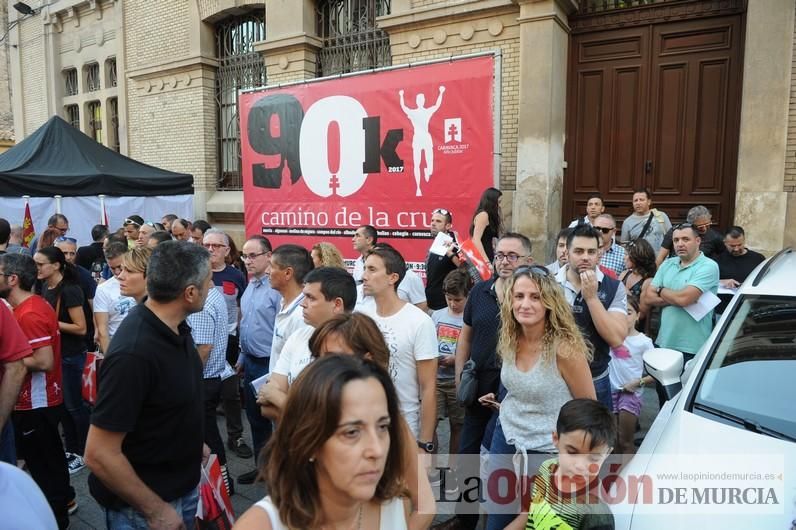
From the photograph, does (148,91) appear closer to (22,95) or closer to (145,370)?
(22,95)

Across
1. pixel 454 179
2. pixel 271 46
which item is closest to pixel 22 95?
pixel 271 46

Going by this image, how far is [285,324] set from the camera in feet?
11.8

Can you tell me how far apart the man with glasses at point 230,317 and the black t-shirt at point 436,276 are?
6.00ft

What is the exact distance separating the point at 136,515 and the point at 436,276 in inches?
151

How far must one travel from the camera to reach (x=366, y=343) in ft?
7.64

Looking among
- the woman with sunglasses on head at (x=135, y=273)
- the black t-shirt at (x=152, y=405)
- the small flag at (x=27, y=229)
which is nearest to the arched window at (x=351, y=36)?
the small flag at (x=27, y=229)

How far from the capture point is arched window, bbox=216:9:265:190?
12.9 metres

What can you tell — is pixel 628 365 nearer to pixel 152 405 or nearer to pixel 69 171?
pixel 152 405

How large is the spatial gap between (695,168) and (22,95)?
65.3 ft

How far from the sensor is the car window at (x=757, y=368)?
97.4 inches

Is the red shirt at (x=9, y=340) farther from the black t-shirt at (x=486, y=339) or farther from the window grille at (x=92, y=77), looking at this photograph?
the window grille at (x=92, y=77)

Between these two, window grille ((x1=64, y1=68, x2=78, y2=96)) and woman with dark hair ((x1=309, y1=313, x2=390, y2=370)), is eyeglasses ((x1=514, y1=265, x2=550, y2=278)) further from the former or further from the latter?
window grille ((x1=64, y1=68, x2=78, y2=96))

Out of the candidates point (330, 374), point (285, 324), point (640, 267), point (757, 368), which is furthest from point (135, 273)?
point (640, 267)

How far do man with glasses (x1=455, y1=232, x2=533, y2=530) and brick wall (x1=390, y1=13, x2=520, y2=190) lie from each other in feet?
17.8
